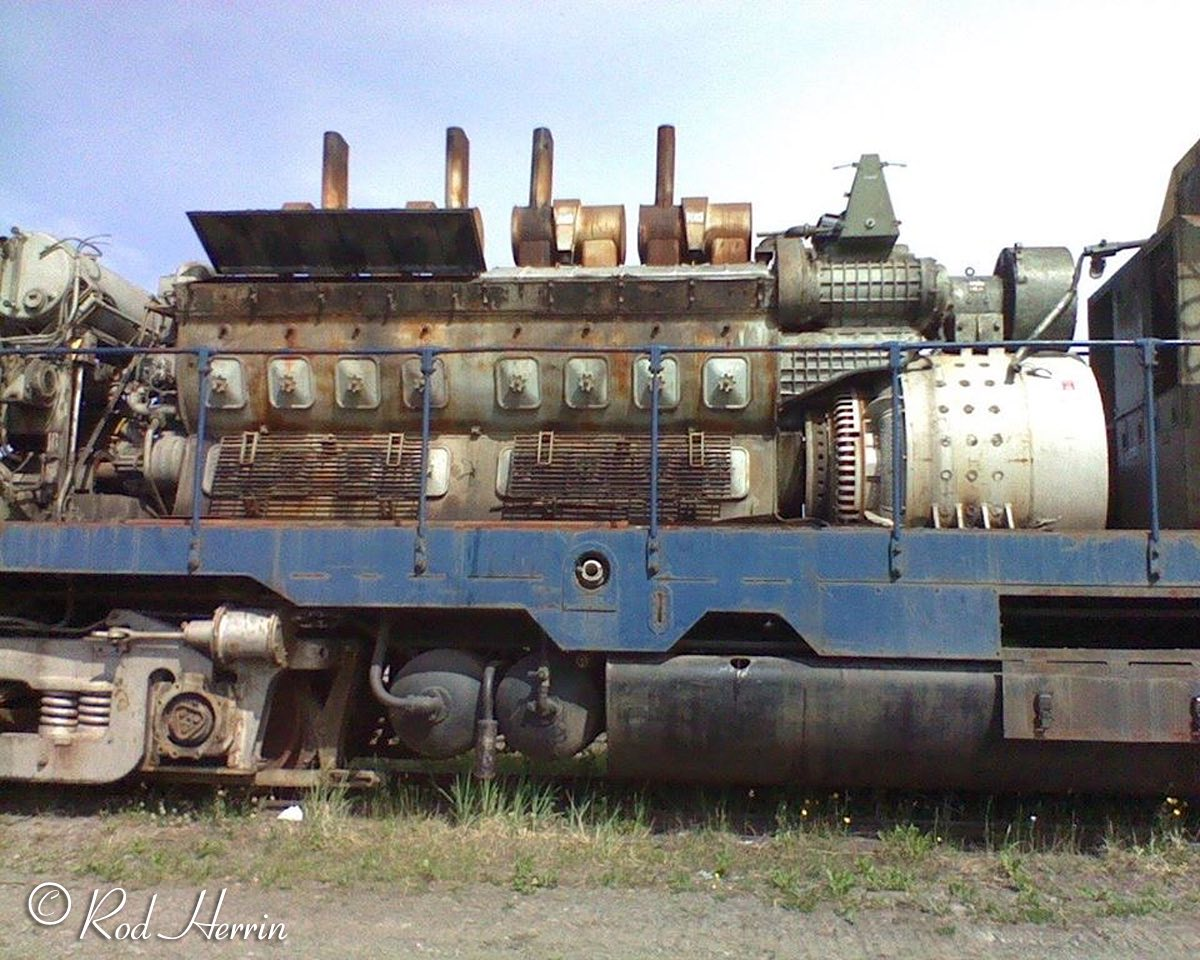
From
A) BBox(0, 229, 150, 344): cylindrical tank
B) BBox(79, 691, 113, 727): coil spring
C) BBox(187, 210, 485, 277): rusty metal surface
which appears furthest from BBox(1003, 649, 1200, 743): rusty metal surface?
BBox(0, 229, 150, 344): cylindrical tank

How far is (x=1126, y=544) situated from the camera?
621 centimetres

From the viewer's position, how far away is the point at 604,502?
7.34 m

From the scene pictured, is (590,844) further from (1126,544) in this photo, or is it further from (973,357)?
(973,357)

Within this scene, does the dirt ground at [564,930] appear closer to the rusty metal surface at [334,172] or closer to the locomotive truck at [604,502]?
the locomotive truck at [604,502]

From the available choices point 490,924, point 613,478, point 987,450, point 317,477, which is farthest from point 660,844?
point 317,477

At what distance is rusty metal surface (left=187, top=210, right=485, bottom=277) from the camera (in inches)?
313

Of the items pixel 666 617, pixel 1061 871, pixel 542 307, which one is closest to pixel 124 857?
pixel 666 617

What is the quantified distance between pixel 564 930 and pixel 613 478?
3.16m

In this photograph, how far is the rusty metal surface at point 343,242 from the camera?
26.1ft

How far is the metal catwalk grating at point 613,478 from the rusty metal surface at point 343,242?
1.63 meters

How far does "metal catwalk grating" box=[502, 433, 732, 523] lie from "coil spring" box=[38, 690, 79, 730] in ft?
10.4

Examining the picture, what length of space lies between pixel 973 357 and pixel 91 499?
6.64 metres

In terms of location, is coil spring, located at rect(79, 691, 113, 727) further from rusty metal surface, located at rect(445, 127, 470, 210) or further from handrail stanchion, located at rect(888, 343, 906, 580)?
handrail stanchion, located at rect(888, 343, 906, 580)

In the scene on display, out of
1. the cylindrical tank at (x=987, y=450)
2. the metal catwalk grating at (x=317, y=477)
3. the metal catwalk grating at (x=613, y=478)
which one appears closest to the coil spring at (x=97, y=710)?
the metal catwalk grating at (x=317, y=477)
